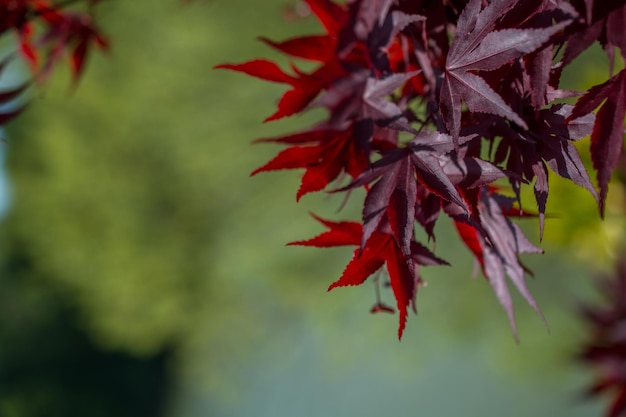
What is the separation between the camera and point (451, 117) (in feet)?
1.83

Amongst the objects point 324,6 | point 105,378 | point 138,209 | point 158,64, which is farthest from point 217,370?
point 324,6

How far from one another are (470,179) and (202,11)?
6.68m

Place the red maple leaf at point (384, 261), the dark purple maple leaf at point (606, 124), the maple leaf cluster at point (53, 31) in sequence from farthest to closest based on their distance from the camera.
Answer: the maple leaf cluster at point (53, 31) < the red maple leaf at point (384, 261) < the dark purple maple leaf at point (606, 124)

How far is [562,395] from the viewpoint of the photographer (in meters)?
7.44

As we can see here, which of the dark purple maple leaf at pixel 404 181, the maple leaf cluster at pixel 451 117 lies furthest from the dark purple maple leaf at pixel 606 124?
the dark purple maple leaf at pixel 404 181

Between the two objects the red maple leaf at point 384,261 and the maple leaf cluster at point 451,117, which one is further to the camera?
the red maple leaf at point 384,261

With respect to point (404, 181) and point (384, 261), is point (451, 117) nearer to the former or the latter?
point (404, 181)

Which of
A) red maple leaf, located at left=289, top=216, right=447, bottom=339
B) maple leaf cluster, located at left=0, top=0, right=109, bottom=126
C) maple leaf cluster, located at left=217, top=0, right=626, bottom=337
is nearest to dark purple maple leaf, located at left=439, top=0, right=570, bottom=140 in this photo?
maple leaf cluster, located at left=217, top=0, right=626, bottom=337

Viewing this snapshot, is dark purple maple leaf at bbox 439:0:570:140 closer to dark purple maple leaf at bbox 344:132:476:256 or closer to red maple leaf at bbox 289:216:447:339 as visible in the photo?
dark purple maple leaf at bbox 344:132:476:256

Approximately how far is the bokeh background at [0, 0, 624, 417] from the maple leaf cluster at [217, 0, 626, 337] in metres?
5.46

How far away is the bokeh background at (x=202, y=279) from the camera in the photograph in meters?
6.75

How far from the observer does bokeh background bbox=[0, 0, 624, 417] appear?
6.75 metres

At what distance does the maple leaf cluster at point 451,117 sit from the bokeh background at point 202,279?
17.9ft

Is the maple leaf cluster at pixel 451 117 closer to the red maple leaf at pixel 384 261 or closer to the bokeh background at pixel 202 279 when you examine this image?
the red maple leaf at pixel 384 261
